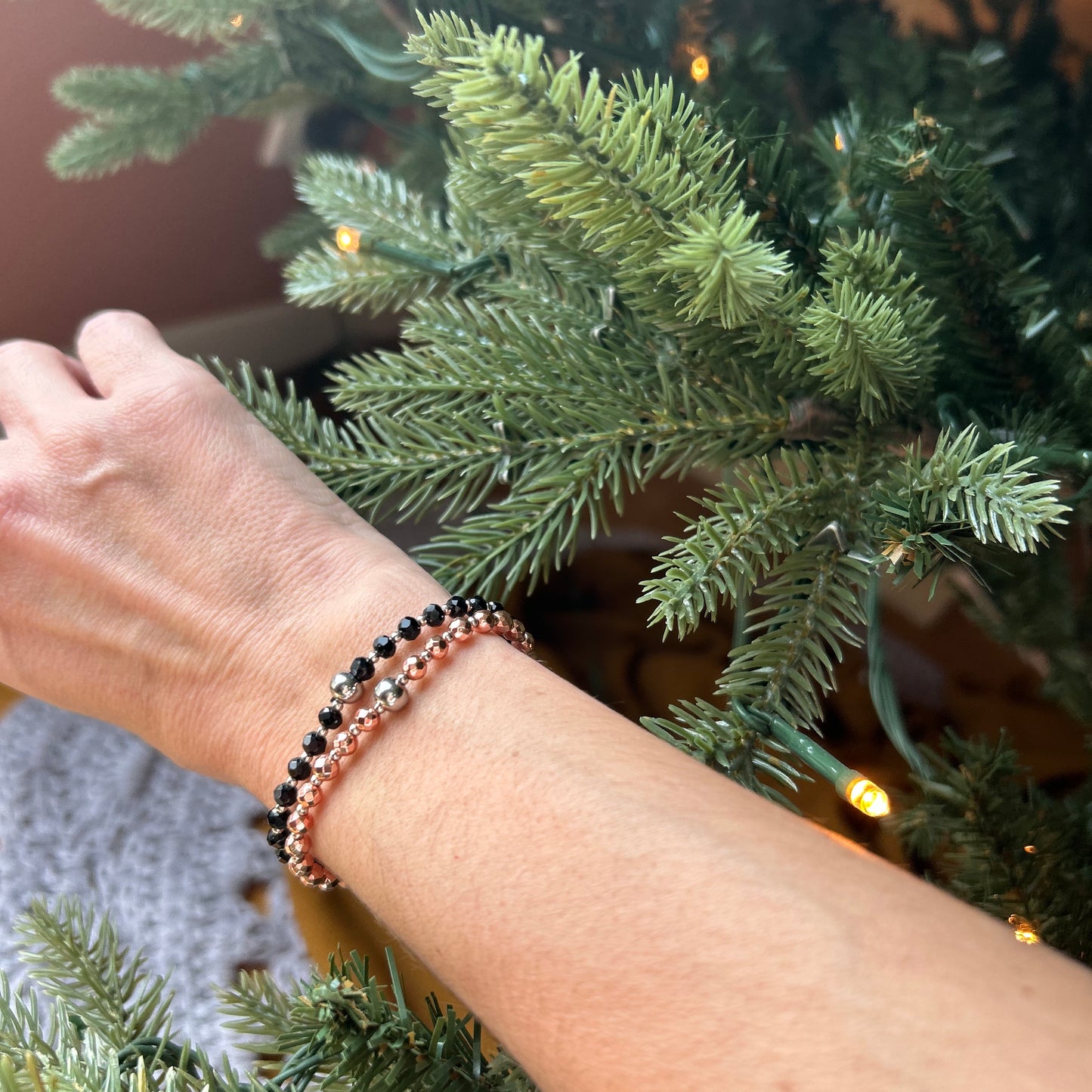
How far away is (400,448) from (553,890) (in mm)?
250

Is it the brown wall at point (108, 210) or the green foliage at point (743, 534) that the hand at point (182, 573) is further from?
the brown wall at point (108, 210)

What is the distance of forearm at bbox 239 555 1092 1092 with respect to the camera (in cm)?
24

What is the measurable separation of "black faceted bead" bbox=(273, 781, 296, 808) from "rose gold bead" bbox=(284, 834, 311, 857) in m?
0.02

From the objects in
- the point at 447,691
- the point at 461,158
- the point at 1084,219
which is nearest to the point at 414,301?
the point at 461,158

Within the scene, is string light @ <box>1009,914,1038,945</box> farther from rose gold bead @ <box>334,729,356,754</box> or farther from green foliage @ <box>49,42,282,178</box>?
→ green foliage @ <box>49,42,282,178</box>

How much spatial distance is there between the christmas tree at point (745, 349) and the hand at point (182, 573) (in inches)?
1.4

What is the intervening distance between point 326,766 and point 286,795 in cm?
3

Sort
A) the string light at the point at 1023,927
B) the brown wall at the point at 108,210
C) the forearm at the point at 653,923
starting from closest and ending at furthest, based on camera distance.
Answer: the forearm at the point at 653,923, the string light at the point at 1023,927, the brown wall at the point at 108,210

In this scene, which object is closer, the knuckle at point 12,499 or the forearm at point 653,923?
the forearm at point 653,923

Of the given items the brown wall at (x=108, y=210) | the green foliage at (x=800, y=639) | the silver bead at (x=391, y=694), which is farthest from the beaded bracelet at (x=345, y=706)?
the brown wall at (x=108, y=210)

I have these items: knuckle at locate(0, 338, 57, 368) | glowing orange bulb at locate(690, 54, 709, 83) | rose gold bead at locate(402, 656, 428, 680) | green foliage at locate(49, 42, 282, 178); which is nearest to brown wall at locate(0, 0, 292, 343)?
green foliage at locate(49, 42, 282, 178)

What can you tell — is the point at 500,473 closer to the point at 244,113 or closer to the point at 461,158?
the point at 461,158

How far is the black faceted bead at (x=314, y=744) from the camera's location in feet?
1.18

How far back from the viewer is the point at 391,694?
0.36m
